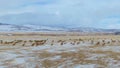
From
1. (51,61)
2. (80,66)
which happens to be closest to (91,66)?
(80,66)

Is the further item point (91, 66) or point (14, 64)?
point (14, 64)

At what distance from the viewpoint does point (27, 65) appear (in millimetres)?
23516

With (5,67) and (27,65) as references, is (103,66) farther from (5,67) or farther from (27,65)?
(5,67)

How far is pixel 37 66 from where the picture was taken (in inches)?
908

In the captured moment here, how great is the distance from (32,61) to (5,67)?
3.24m

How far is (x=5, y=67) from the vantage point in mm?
22781

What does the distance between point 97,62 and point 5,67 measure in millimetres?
8039

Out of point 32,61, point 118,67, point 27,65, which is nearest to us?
point 118,67

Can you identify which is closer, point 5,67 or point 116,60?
point 5,67

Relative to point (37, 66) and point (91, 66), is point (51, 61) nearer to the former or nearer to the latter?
point (37, 66)

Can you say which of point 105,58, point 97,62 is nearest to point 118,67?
point 97,62

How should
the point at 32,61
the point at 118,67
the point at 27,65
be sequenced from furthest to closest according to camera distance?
Answer: the point at 32,61
the point at 27,65
the point at 118,67

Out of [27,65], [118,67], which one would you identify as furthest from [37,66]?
[118,67]

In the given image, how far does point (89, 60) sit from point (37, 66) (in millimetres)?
5283
